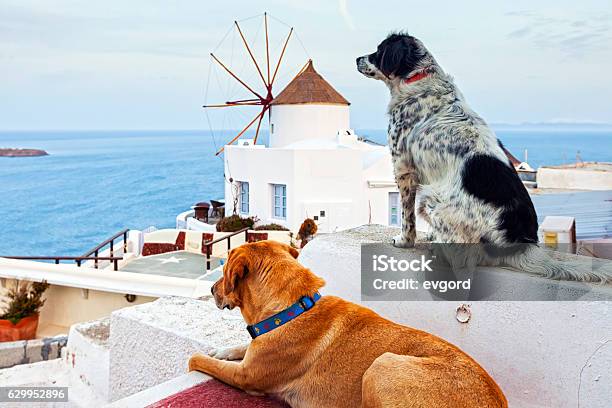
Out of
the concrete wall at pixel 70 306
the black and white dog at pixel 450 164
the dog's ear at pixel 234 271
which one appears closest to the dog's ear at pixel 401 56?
the black and white dog at pixel 450 164

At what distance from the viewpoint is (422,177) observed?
3.01 m

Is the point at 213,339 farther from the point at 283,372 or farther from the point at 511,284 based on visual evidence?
the point at 511,284

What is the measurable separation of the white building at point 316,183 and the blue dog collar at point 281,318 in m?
17.4

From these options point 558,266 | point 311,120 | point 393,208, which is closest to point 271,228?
point 393,208

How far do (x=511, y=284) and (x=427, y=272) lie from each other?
444mm

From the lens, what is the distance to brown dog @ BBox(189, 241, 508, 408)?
7.87 ft

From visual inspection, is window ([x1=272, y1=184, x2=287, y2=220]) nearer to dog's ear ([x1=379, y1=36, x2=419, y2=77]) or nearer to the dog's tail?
dog's ear ([x1=379, y1=36, x2=419, y2=77])

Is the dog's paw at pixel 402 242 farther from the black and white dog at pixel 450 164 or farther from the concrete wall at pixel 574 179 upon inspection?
the concrete wall at pixel 574 179

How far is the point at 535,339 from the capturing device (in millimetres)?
2830

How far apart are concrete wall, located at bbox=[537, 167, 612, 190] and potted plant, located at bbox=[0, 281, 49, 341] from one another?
7.45m

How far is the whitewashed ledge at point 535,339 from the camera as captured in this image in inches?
105

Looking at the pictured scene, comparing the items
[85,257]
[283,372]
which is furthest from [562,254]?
[85,257]

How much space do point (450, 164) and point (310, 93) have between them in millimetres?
23817

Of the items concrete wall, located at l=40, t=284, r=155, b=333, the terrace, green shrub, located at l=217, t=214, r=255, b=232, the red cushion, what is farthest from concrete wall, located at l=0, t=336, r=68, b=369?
green shrub, located at l=217, t=214, r=255, b=232
